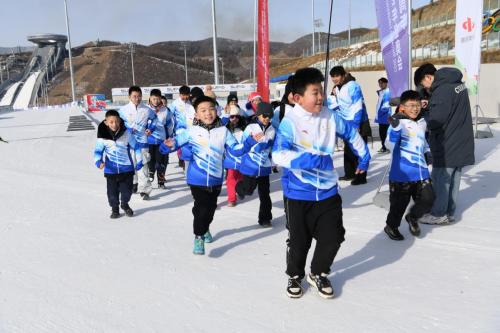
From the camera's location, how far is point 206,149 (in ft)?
14.2

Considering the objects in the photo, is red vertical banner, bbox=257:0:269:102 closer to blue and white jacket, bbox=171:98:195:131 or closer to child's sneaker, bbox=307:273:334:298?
blue and white jacket, bbox=171:98:195:131

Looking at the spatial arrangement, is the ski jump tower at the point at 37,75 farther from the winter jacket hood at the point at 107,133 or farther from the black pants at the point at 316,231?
the black pants at the point at 316,231

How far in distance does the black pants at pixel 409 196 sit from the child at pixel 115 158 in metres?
3.51

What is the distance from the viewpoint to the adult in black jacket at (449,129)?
4648 millimetres

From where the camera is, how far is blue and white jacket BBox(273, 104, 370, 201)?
3.18m

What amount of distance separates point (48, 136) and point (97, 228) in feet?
38.0

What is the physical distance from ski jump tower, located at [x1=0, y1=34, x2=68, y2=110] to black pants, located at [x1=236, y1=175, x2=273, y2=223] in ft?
214

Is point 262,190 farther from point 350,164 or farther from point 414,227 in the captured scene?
point 350,164

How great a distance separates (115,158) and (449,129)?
4215 mm

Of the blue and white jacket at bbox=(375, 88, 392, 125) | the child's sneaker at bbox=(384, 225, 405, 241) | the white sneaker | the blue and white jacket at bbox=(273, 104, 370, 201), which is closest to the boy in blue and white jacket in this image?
the white sneaker

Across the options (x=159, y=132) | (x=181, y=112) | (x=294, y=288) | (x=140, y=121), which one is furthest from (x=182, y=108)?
(x=294, y=288)

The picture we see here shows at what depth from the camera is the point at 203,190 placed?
436 cm

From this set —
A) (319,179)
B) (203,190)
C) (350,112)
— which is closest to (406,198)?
(319,179)

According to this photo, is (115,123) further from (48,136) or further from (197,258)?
(48,136)
